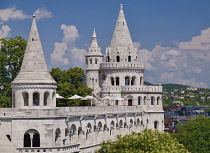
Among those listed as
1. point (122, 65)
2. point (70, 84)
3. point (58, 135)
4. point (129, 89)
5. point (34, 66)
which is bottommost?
point (58, 135)

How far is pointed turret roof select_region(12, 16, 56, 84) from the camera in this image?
82938 mm

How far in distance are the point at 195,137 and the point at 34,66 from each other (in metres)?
69.0

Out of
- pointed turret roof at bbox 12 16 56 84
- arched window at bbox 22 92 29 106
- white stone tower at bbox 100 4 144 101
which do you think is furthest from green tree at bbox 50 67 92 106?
arched window at bbox 22 92 29 106

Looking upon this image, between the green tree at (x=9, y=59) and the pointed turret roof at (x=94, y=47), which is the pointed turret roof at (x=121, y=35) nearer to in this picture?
the pointed turret roof at (x=94, y=47)

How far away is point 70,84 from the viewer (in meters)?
118

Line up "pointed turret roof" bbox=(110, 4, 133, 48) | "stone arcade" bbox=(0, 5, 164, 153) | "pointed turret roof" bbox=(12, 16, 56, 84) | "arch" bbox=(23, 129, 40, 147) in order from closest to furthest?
→ "stone arcade" bbox=(0, 5, 164, 153)
"arch" bbox=(23, 129, 40, 147)
"pointed turret roof" bbox=(12, 16, 56, 84)
"pointed turret roof" bbox=(110, 4, 133, 48)

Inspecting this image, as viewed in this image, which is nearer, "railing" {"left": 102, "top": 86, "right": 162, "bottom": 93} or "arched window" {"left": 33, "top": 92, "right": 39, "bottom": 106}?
"arched window" {"left": 33, "top": 92, "right": 39, "bottom": 106}

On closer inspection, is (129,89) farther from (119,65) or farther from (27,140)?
(27,140)

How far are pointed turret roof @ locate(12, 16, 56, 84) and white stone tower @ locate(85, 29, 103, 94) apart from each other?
1679 inches

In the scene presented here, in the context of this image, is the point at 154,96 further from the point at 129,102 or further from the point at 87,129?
the point at 87,129

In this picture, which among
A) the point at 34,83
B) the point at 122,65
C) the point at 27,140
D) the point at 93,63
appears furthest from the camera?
the point at 93,63

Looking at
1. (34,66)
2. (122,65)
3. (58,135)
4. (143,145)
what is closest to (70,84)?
(122,65)

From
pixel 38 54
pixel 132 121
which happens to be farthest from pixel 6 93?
pixel 38 54

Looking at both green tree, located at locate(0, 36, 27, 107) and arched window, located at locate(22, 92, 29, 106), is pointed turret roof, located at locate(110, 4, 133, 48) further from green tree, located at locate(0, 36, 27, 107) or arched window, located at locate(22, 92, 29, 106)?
arched window, located at locate(22, 92, 29, 106)
